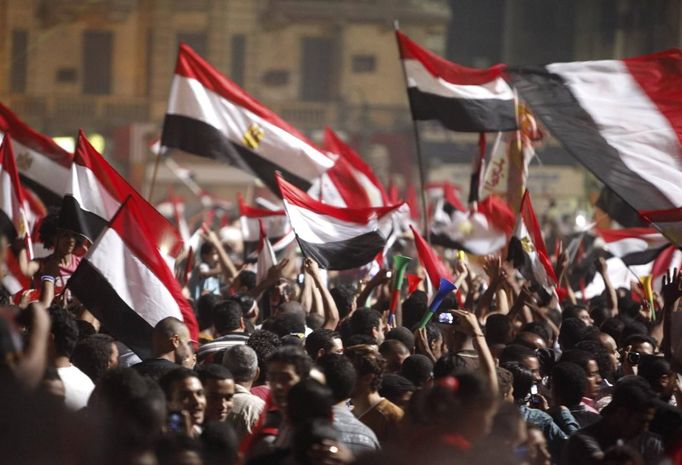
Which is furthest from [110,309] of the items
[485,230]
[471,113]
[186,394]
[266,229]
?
[485,230]

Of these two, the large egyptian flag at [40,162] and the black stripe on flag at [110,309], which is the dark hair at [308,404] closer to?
the black stripe on flag at [110,309]

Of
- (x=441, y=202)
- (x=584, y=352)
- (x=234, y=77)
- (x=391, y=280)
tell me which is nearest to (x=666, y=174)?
(x=584, y=352)

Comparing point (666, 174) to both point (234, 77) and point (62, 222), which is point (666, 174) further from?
point (234, 77)

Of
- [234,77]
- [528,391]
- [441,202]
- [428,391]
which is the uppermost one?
[428,391]

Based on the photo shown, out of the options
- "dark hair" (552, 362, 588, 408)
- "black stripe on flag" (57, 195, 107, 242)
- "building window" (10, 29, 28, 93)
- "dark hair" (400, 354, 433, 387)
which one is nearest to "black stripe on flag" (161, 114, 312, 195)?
"black stripe on flag" (57, 195, 107, 242)

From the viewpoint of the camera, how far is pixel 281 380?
4.59m

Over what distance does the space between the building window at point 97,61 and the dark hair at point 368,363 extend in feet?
135

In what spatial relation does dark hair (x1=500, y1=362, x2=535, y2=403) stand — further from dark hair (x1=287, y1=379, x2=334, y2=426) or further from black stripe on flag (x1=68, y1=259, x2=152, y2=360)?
dark hair (x1=287, y1=379, x2=334, y2=426)

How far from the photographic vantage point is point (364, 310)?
687 centimetres

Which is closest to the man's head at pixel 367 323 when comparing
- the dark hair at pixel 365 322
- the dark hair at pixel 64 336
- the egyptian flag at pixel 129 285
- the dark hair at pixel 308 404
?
the dark hair at pixel 365 322

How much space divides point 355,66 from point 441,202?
32.2m

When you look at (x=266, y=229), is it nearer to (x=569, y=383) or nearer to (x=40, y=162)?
(x=40, y=162)

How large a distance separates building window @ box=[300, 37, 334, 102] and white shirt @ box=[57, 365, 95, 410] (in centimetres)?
4113

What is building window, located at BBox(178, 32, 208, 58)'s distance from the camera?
45406 millimetres
